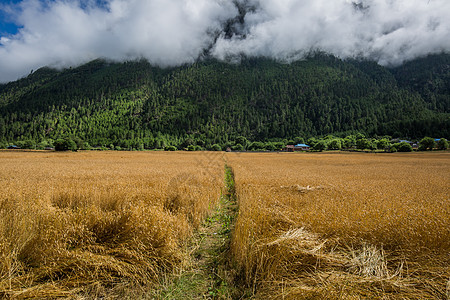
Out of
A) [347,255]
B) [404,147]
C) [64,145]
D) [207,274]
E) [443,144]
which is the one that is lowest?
[207,274]

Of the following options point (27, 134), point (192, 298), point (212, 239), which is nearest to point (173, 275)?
point (192, 298)

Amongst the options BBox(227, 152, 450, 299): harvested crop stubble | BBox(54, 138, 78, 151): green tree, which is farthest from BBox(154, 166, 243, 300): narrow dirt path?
BBox(54, 138, 78, 151): green tree

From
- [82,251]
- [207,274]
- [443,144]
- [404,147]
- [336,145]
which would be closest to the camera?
[82,251]

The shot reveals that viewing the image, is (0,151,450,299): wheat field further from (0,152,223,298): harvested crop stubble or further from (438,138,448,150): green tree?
(438,138,448,150): green tree

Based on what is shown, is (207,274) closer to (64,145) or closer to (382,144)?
(64,145)

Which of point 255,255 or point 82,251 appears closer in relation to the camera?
point 255,255

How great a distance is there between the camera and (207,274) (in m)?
5.04

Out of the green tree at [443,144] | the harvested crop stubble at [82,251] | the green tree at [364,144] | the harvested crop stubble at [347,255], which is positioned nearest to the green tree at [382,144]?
the green tree at [364,144]

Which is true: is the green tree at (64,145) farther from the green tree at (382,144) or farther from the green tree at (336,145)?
the green tree at (382,144)

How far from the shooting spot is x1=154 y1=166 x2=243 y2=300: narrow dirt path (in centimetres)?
427

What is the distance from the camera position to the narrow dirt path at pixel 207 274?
14.0ft

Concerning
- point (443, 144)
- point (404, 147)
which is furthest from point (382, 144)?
point (443, 144)

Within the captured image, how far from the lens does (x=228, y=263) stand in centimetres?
527

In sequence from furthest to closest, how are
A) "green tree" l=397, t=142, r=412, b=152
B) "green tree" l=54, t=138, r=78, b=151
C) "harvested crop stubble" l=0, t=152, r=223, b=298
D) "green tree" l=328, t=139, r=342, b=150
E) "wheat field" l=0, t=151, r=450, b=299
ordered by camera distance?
"green tree" l=328, t=139, r=342, b=150 < "green tree" l=397, t=142, r=412, b=152 < "green tree" l=54, t=138, r=78, b=151 < "harvested crop stubble" l=0, t=152, r=223, b=298 < "wheat field" l=0, t=151, r=450, b=299
